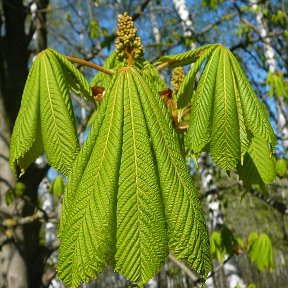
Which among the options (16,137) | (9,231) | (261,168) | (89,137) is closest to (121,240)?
(89,137)

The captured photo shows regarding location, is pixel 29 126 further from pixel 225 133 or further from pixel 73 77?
pixel 225 133

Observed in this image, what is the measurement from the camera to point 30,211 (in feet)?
9.81

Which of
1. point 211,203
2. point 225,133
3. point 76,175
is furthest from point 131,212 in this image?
point 211,203

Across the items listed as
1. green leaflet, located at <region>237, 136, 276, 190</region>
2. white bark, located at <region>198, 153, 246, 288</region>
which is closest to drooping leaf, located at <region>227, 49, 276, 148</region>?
green leaflet, located at <region>237, 136, 276, 190</region>

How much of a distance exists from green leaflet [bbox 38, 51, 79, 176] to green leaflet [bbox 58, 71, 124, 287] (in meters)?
0.14

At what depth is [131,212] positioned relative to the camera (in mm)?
640

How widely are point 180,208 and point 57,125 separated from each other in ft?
1.05

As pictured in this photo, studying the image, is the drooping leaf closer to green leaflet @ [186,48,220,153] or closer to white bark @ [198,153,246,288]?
green leaflet @ [186,48,220,153]

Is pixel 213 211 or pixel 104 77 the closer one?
pixel 104 77

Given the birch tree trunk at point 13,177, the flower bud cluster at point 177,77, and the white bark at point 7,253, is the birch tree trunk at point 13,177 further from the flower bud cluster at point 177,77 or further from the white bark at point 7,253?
the flower bud cluster at point 177,77

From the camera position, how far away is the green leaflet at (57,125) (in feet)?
2.79

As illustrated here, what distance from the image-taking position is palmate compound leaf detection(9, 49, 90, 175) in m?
0.85

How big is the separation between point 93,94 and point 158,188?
0.40m

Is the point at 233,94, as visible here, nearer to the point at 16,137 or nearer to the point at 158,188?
the point at 158,188
